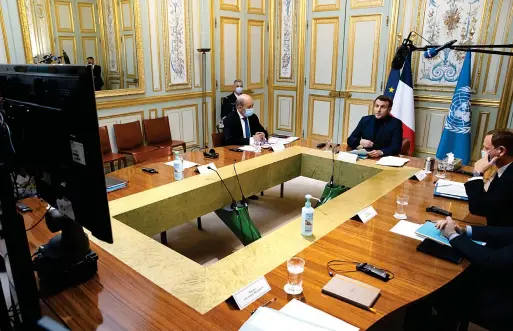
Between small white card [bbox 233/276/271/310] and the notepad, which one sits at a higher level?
the notepad

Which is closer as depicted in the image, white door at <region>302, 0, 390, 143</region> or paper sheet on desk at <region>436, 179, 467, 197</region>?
paper sheet on desk at <region>436, 179, 467, 197</region>

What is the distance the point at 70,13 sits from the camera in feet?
13.4

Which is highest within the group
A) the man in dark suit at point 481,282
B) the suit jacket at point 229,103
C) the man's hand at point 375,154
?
the suit jacket at point 229,103

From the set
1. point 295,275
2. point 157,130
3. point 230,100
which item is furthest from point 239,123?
point 295,275

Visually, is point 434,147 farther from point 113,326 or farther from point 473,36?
point 113,326

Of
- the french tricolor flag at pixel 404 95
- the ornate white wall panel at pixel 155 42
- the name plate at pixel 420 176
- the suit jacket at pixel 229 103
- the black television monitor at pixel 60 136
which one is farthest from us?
the suit jacket at pixel 229 103

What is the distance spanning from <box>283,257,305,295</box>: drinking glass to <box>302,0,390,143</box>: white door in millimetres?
4310

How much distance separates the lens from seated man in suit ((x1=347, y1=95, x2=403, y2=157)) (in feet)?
10.8

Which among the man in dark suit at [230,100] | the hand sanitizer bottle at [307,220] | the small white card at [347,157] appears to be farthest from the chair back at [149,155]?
the man in dark suit at [230,100]

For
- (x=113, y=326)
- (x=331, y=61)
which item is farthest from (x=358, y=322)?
(x=331, y=61)

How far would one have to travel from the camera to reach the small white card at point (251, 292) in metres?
1.21

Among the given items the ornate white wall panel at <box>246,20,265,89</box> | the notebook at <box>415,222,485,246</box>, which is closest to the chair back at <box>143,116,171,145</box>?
the ornate white wall panel at <box>246,20,265,89</box>

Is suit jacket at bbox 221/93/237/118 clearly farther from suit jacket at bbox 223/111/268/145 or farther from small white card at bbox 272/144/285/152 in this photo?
small white card at bbox 272/144/285/152

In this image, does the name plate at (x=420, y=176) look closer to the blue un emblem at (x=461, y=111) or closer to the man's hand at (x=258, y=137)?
the man's hand at (x=258, y=137)
